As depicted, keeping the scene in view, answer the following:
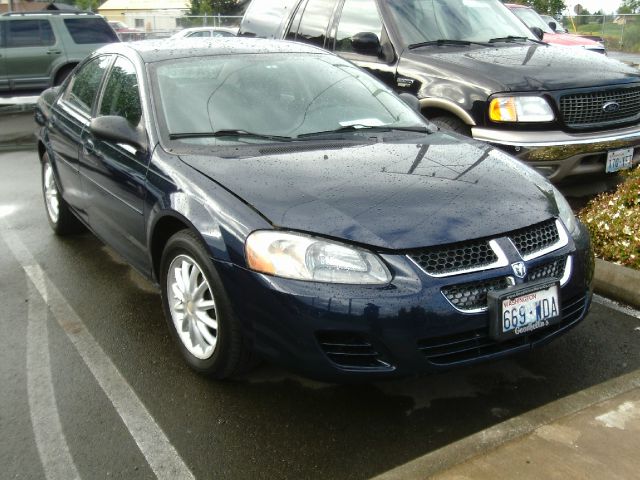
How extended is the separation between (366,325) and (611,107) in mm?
4029

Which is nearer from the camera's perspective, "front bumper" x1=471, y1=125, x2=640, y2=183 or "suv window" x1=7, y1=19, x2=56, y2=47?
"front bumper" x1=471, y1=125, x2=640, y2=183

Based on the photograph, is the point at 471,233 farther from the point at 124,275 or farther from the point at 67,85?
the point at 67,85

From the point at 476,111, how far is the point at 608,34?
1223 inches

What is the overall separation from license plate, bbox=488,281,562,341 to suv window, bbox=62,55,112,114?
3182 mm

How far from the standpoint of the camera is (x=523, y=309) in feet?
9.64

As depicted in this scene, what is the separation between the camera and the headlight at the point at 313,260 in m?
2.82

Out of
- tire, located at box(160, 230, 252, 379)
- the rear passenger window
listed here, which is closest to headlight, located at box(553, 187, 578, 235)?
tire, located at box(160, 230, 252, 379)

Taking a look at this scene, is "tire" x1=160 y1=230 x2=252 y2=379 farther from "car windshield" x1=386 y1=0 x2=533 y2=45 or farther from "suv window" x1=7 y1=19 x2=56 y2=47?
"suv window" x1=7 y1=19 x2=56 y2=47

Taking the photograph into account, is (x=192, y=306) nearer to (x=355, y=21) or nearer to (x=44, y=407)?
(x=44, y=407)

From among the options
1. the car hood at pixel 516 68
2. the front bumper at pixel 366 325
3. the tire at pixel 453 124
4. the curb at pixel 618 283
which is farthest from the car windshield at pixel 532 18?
the front bumper at pixel 366 325

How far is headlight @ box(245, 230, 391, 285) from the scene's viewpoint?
282cm

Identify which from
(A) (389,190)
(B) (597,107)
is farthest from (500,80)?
(A) (389,190)

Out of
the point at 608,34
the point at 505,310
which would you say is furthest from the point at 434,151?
the point at 608,34

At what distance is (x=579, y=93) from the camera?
5.66m
